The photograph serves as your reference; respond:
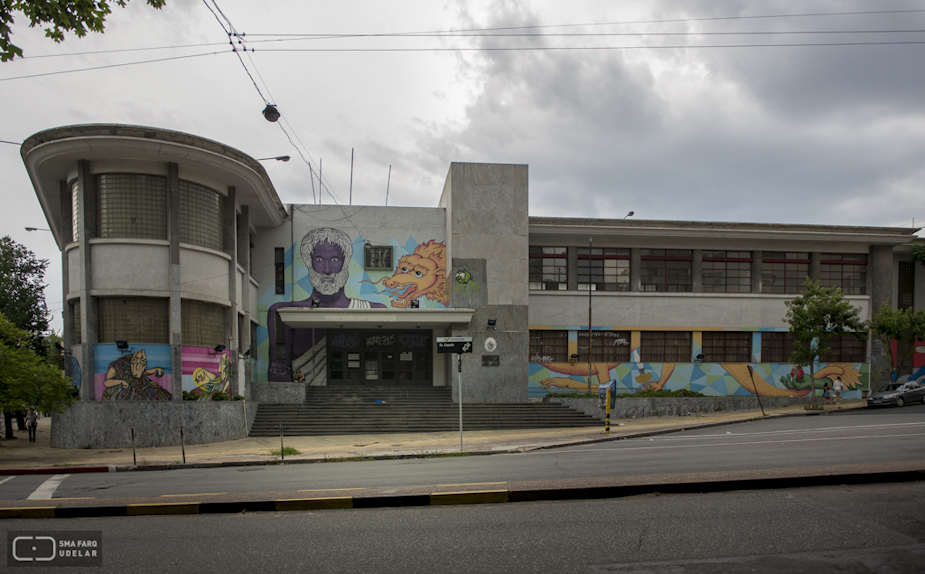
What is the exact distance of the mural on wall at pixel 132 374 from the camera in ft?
69.6

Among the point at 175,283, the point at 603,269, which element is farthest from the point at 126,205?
the point at 603,269

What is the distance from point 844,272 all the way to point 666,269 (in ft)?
34.7

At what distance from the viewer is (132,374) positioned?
21391mm

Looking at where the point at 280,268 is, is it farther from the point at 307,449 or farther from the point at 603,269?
the point at 603,269

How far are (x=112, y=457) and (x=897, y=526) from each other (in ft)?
63.5

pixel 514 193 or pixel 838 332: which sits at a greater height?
pixel 514 193

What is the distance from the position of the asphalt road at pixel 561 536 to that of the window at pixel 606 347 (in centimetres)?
2472

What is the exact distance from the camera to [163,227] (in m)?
22.1

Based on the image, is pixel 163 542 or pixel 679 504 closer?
pixel 163 542

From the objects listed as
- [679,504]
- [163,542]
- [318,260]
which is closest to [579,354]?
[318,260]

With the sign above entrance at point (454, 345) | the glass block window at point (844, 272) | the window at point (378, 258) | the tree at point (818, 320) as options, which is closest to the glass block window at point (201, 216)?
the window at point (378, 258)

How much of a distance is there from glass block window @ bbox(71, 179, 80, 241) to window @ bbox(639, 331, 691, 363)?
26.5 m

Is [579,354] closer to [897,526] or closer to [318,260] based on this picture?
[318,260]

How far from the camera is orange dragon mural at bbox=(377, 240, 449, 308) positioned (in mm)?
31594
